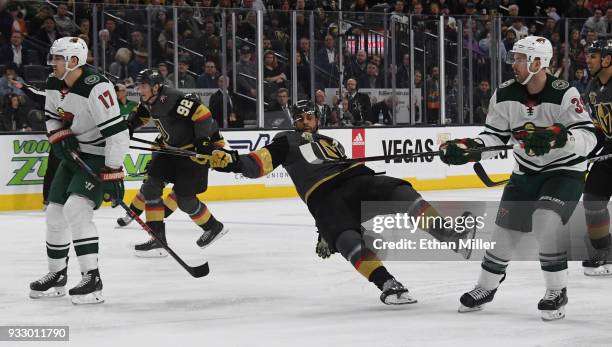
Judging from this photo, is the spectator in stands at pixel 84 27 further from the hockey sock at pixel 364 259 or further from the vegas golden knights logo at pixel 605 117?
the hockey sock at pixel 364 259

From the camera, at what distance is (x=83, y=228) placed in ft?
17.4

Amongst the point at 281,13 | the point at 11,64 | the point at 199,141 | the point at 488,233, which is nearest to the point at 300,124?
the point at 199,141

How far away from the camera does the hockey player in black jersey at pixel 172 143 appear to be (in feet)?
23.3

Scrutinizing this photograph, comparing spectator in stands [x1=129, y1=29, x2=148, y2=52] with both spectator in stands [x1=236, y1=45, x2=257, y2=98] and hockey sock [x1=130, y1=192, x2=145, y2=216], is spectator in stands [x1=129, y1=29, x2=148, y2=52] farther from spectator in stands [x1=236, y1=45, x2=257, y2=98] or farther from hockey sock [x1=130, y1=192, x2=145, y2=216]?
hockey sock [x1=130, y1=192, x2=145, y2=216]

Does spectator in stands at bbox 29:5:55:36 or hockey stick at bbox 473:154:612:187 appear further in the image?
spectator in stands at bbox 29:5:55:36

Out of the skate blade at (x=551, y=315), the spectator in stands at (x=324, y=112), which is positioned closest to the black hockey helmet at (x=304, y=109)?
the skate blade at (x=551, y=315)

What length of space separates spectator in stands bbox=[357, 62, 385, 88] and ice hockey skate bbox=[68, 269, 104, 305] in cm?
750

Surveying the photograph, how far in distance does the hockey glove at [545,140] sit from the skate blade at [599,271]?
1.73 m

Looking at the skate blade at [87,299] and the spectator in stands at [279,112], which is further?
the spectator in stands at [279,112]

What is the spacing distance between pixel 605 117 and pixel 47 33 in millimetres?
6155

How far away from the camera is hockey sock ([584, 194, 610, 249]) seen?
634 cm

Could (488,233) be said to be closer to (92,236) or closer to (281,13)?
(92,236)

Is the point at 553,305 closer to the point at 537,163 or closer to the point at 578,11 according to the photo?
the point at 537,163

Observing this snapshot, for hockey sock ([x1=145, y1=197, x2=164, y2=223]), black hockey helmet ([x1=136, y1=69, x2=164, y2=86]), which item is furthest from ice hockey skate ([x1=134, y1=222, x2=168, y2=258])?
black hockey helmet ([x1=136, y1=69, x2=164, y2=86])
